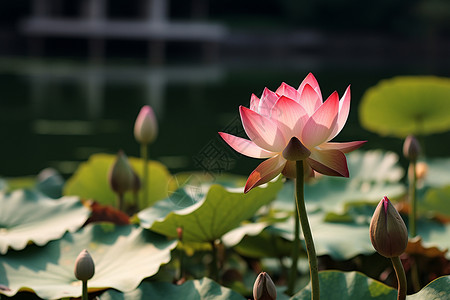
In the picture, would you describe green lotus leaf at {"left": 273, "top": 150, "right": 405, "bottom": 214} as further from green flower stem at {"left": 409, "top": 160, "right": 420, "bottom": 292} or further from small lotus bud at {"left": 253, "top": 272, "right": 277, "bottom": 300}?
small lotus bud at {"left": 253, "top": 272, "right": 277, "bottom": 300}

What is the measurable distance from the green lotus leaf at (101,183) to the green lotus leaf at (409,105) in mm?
529

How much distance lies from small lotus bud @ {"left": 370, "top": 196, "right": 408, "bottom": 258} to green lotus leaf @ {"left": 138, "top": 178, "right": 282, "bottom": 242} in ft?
0.72

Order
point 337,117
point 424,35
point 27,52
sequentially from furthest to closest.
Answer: point 424,35 < point 27,52 < point 337,117

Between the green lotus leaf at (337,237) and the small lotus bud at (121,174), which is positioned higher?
the small lotus bud at (121,174)

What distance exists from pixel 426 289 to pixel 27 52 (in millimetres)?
14300

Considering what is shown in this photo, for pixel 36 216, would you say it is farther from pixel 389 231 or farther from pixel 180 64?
pixel 180 64

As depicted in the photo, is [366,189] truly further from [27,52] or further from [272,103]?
[27,52]

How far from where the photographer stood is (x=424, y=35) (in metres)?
16.7

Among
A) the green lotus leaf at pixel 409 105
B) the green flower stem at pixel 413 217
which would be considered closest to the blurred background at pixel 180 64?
the green flower stem at pixel 413 217

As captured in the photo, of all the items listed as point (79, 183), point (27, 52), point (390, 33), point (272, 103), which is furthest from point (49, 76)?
point (390, 33)

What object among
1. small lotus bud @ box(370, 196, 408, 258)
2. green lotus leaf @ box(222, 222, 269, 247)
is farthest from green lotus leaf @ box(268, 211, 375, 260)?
small lotus bud @ box(370, 196, 408, 258)

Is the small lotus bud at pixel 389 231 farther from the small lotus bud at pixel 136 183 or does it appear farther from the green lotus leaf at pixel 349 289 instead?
the small lotus bud at pixel 136 183

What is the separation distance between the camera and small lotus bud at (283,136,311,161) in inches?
15.9

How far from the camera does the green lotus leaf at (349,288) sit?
52 cm
